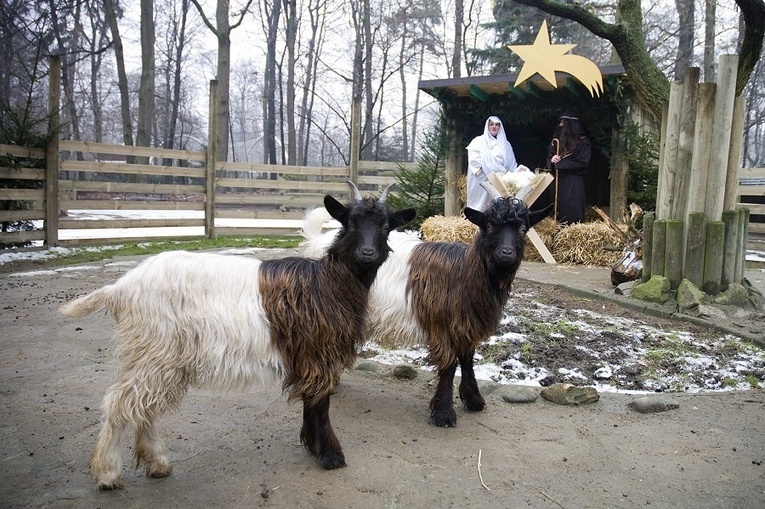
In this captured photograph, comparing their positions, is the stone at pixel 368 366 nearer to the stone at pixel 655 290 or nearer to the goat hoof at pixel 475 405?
the goat hoof at pixel 475 405

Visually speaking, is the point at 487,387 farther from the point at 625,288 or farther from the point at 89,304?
the point at 625,288

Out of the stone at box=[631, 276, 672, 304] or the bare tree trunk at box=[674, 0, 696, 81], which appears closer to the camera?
the stone at box=[631, 276, 672, 304]

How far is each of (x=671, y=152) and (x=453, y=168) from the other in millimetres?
6138

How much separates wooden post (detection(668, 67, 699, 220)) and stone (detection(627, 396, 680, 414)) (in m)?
3.59

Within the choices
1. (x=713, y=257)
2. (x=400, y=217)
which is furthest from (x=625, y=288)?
(x=400, y=217)

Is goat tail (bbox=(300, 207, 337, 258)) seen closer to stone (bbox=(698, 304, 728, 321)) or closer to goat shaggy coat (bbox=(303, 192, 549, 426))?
goat shaggy coat (bbox=(303, 192, 549, 426))

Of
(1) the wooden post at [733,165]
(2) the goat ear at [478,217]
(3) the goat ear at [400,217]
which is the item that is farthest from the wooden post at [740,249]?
(3) the goat ear at [400,217]

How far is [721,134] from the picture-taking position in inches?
268

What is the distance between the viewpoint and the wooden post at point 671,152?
7.20 metres

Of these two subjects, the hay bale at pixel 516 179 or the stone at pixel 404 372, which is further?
the hay bale at pixel 516 179

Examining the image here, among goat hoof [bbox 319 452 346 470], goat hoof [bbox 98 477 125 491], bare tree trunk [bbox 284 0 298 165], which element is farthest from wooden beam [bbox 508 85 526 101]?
bare tree trunk [bbox 284 0 298 165]

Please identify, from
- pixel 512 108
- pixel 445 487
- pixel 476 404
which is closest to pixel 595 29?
pixel 512 108

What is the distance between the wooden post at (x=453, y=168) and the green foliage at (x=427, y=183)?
0.24 m

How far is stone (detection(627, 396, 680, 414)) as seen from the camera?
13.8 feet
